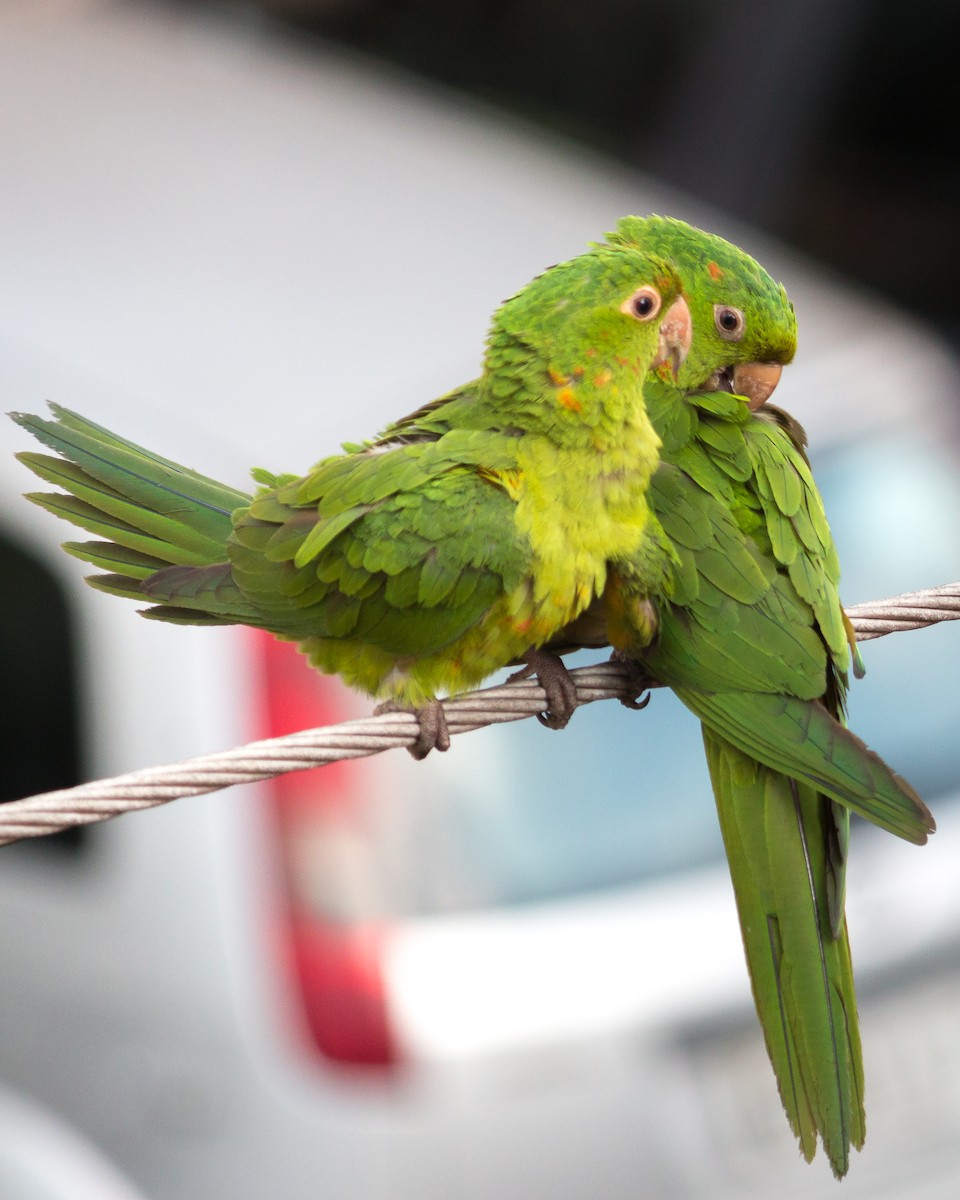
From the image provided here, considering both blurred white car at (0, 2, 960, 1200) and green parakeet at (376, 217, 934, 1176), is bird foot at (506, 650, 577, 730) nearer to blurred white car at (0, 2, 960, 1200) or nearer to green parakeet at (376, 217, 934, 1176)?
green parakeet at (376, 217, 934, 1176)

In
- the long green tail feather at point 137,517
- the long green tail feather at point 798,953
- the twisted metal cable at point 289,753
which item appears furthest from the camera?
the long green tail feather at point 137,517

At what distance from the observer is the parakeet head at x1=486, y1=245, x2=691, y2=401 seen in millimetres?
1899

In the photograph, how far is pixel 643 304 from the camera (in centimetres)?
192

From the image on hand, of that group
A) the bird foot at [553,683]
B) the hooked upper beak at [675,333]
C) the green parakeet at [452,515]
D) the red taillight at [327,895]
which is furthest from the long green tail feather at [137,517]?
the red taillight at [327,895]

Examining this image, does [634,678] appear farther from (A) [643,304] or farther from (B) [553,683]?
(A) [643,304]

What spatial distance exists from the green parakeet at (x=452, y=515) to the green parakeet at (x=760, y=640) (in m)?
0.06

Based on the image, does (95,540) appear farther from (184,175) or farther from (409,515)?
(184,175)

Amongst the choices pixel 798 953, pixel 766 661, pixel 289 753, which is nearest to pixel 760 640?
pixel 766 661

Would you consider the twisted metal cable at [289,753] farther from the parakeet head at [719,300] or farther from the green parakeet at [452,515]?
the parakeet head at [719,300]

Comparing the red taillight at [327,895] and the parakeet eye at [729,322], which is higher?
the parakeet eye at [729,322]

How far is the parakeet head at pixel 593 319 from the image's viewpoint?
190 cm

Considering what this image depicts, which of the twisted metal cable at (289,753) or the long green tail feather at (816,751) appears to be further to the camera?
the long green tail feather at (816,751)

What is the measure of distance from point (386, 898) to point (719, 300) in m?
1.32

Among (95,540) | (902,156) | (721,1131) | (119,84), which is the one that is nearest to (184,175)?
(119,84)
